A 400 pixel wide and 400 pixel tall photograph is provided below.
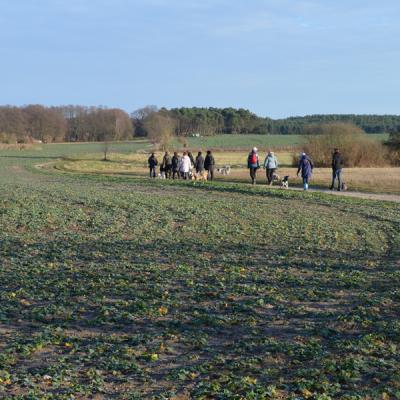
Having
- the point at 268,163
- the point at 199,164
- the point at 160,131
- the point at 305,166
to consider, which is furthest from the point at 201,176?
the point at 160,131

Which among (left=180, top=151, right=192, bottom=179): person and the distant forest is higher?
the distant forest

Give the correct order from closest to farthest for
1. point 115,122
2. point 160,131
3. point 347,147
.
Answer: point 347,147 → point 160,131 → point 115,122

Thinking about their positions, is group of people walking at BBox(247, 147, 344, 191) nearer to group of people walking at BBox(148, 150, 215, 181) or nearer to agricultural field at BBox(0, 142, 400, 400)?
group of people walking at BBox(148, 150, 215, 181)

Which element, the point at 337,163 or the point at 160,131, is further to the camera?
the point at 160,131

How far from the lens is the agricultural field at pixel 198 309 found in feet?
18.5

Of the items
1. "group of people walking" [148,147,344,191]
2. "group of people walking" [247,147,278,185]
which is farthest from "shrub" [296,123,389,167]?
"group of people walking" [247,147,278,185]

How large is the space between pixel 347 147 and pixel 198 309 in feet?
144

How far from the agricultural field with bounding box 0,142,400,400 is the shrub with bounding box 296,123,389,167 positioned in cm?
3382

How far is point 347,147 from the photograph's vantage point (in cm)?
4991

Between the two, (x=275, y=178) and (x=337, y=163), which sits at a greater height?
(x=337, y=163)

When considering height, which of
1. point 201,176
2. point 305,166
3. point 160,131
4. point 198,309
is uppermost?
point 160,131

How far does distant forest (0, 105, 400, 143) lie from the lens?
4747 inches

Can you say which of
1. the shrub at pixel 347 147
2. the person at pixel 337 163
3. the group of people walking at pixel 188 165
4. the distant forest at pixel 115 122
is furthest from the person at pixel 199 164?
the distant forest at pixel 115 122

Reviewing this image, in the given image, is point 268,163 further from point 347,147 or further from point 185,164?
point 347,147
